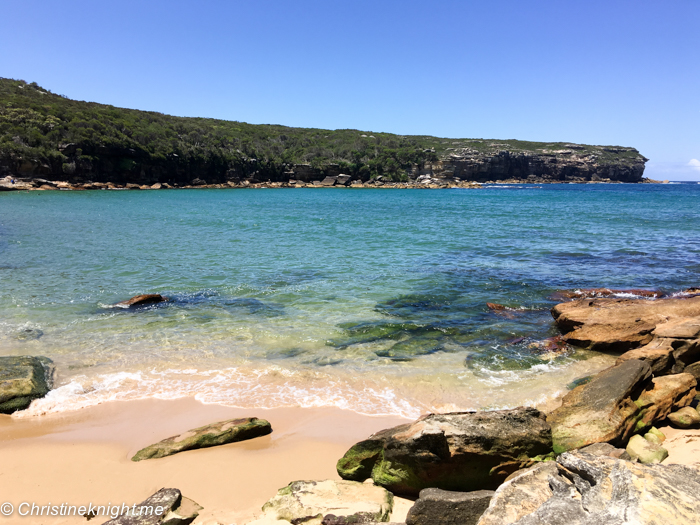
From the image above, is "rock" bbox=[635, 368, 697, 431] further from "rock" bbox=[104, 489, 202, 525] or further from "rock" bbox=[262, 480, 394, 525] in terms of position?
"rock" bbox=[104, 489, 202, 525]

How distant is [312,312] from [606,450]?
7.64 metres

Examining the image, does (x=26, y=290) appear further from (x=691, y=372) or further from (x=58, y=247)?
(x=691, y=372)

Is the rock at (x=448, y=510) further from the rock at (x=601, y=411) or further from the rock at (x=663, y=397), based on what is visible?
the rock at (x=663, y=397)

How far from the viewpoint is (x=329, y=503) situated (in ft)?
13.3

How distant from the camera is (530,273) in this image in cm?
1538

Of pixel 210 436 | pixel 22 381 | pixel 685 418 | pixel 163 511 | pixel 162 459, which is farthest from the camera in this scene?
pixel 22 381

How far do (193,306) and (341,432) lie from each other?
721 centimetres

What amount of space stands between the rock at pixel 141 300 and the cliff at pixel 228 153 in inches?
2346

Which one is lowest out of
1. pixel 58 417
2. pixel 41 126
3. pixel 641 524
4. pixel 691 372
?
pixel 58 417

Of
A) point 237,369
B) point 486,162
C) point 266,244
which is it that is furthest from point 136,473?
point 486,162

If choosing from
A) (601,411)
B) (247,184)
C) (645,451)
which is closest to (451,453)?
(601,411)

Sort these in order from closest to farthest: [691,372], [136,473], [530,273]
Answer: [136,473]
[691,372]
[530,273]

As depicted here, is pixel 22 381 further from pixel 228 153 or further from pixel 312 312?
pixel 228 153

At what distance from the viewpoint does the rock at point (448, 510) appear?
3676 mm
